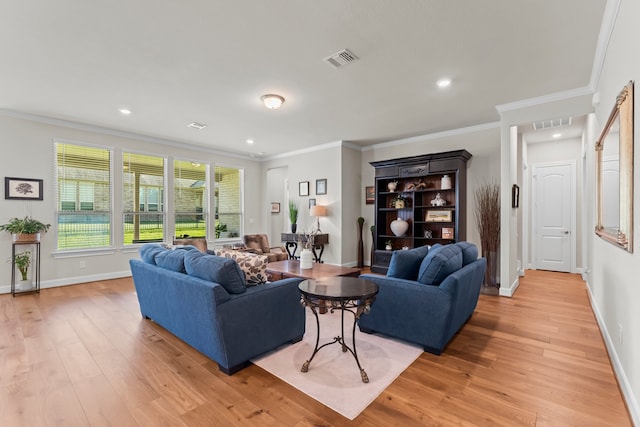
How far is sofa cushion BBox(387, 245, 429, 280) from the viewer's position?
2.79 m

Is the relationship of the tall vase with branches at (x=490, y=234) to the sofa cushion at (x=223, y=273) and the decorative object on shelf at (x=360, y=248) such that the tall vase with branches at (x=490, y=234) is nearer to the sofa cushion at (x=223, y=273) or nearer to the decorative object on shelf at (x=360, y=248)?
the decorative object on shelf at (x=360, y=248)

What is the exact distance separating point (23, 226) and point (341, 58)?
5.19 meters

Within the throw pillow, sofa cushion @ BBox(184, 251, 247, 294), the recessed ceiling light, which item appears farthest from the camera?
the recessed ceiling light

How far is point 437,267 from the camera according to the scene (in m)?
2.54

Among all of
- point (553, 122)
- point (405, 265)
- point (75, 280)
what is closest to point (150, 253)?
point (405, 265)

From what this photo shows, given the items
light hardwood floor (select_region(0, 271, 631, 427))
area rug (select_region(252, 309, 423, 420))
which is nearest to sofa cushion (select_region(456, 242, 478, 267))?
light hardwood floor (select_region(0, 271, 631, 427))

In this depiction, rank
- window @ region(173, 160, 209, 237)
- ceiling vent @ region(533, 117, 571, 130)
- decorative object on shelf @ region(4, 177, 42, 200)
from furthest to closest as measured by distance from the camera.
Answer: window @ region(173, 160, 209, 237)
decorative object on shelf @ region(4, 177, 42, 200)
ceiling vent @ region(533, 117, 571, 130)

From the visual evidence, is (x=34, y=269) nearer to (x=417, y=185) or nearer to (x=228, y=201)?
(x=228, y=201)

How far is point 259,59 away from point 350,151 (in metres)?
3.88

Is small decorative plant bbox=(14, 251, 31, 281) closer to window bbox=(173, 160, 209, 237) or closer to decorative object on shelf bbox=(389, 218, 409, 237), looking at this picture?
window bbox=(173, 160, 209, 237)

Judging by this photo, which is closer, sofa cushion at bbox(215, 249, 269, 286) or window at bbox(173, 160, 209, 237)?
sofa cushion at bbox(215, 249, 269, 286)

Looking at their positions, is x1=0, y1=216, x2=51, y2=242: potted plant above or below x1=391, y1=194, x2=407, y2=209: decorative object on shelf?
below

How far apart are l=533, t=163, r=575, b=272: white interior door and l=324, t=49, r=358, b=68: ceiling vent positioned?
5487 mm

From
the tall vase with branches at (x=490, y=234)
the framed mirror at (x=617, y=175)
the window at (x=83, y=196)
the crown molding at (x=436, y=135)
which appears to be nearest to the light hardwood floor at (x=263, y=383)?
the framed mirror at (x=617, y=175)
